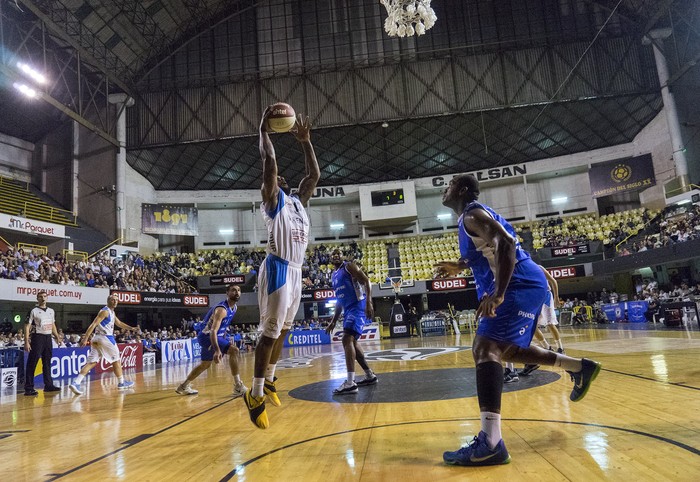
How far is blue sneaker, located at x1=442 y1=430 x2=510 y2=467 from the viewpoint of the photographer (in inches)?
109

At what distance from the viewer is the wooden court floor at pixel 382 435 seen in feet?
8.93

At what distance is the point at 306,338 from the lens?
25328mm

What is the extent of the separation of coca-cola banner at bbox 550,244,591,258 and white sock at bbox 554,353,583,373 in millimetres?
27442

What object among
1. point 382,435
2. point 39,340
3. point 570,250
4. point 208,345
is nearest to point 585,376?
point 382,435

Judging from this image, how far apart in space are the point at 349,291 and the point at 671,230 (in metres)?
23.7

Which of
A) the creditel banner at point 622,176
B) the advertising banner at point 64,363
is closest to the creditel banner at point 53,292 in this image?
the advertising banner at point 64,363

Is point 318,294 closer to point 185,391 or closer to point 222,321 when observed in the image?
point 185,391

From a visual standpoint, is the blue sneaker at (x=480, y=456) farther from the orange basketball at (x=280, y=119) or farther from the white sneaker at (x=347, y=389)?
the white sneaker at (x=347, y=389)

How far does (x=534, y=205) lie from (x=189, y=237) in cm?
2689

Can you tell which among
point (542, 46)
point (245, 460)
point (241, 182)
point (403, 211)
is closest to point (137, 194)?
point (241, 182)

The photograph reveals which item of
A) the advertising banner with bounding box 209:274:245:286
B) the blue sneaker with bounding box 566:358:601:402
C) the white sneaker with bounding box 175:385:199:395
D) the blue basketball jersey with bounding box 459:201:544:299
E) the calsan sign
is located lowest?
the white sneaker with bounding box 175:385:199:395

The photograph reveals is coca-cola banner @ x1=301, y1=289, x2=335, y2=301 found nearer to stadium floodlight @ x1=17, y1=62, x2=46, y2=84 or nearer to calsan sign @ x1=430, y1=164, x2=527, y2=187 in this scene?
calsan sign @ x1=430, y1=164, x2=527, y2=187

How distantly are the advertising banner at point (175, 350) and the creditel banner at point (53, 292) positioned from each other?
5.02 m

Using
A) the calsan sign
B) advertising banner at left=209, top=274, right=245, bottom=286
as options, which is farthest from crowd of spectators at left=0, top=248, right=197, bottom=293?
the calsan sign
